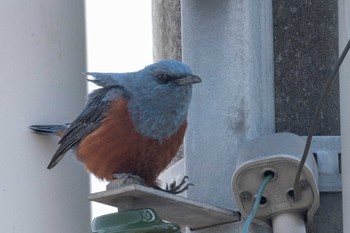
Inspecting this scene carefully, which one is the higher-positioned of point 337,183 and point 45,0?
point 45,0

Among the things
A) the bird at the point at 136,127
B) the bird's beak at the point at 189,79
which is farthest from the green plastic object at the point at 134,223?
the bird at the point at 136,127

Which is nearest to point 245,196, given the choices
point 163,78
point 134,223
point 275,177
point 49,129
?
point 275,177

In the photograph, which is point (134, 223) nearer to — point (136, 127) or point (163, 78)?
point (136, 127)

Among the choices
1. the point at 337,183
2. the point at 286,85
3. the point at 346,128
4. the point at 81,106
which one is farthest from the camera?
the point at 81,106

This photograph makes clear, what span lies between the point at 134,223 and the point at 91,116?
2135 mm

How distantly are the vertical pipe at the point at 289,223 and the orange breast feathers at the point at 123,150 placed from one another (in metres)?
1.32

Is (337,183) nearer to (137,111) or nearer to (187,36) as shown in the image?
(187,36)

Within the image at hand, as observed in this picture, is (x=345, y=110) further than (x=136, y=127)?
No

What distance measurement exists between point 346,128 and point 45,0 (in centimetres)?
173

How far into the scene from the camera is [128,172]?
5.93 m

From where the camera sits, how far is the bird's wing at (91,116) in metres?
6.00

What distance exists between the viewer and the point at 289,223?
4.58 m

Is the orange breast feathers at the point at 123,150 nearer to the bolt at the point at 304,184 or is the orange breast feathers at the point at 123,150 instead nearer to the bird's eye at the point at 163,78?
the bird's eye at the point at 163,78

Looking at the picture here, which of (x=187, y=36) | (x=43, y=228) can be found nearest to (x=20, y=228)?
(x=43, y=228)
